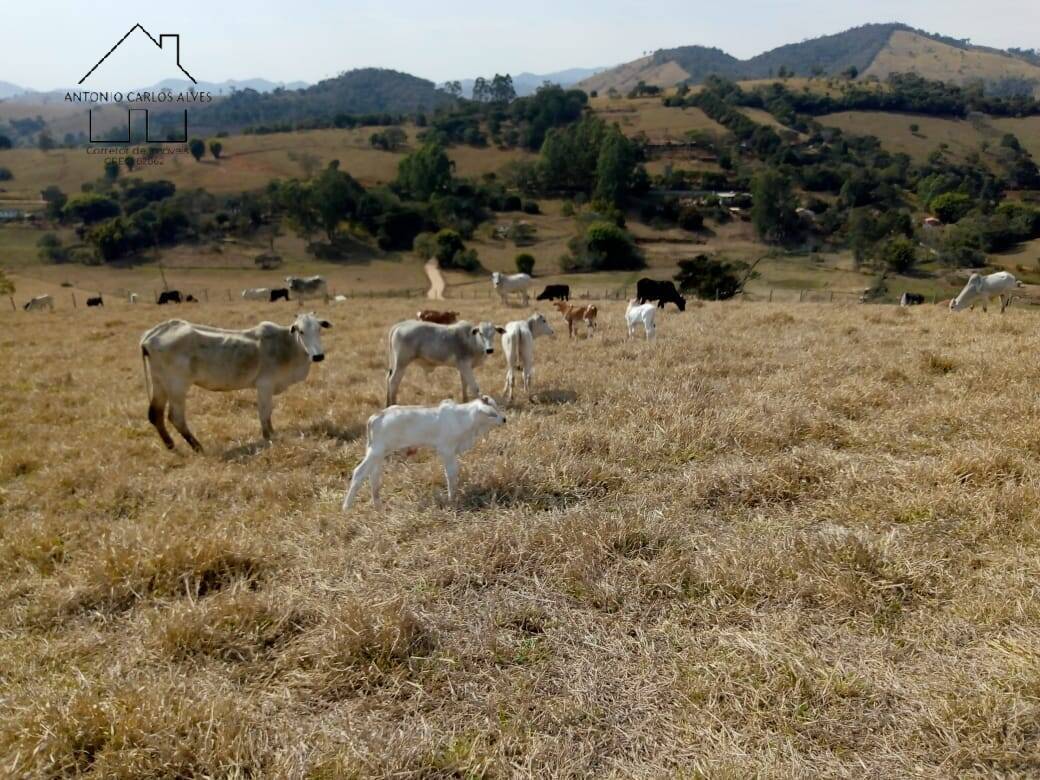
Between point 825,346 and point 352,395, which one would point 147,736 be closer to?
point 352,395

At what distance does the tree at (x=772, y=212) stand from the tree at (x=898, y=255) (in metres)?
20.4

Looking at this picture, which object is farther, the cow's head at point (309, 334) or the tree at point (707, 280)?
the tree at point (707, 280)

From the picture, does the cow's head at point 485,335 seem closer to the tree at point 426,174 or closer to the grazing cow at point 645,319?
the grazing cow at point 645,319

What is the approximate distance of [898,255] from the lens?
197ft

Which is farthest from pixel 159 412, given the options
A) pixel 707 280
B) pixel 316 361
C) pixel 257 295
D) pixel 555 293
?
pixel 257 295

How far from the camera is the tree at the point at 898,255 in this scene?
2366 inches

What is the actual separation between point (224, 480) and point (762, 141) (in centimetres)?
12804

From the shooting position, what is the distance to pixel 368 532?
611 centimetres

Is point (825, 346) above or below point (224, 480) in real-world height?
above

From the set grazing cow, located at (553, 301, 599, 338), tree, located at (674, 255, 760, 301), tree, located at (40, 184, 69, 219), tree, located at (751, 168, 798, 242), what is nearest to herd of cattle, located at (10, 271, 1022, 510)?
grazing cow, located at (553, 301, 599, 338)

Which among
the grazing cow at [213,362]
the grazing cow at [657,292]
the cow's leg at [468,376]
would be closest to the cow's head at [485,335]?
the cow's leg at [468,376]

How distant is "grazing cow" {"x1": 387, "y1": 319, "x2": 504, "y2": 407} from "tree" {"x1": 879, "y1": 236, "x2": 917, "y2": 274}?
59.6 meters

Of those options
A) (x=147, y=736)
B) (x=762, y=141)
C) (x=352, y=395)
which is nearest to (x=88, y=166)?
(x=762, y=141)

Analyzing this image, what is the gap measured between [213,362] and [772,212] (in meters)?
82.2
